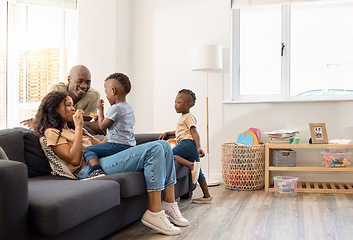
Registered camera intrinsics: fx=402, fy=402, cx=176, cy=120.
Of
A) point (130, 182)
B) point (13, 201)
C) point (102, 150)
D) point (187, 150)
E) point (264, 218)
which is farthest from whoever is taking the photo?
point (187, 150)

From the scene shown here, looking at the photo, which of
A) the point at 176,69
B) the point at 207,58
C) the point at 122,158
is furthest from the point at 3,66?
the point at 122,158

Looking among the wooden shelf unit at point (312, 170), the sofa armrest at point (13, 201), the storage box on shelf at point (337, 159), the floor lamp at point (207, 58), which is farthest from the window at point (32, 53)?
the storage box on shelf at point (337, 159)

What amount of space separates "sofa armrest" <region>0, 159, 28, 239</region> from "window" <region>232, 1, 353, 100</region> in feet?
10.4

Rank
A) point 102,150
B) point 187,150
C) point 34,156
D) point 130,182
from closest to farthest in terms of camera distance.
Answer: point 130,182, point 34,156, point 102,150, point 187,150

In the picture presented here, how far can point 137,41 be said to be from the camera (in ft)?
15.5

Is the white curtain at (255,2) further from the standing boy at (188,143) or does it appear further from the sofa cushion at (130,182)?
the sofa cushion at (130,182)

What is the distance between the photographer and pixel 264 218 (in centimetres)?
284

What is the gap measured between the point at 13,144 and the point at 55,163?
27 centimetres

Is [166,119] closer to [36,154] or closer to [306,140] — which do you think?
[306,140]

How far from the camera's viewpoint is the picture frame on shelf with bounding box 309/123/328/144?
12.9 feet

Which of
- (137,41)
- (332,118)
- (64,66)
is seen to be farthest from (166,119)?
(332,118)

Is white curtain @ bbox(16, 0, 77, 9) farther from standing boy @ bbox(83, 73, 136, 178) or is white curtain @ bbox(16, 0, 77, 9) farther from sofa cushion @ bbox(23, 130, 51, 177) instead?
sofa cushion @ bbox(23, 130, 51, 177)

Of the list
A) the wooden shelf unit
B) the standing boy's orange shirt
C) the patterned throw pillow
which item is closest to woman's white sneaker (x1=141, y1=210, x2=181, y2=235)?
the patterned throw pillow

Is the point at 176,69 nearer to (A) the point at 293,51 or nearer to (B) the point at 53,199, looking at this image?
(A) the point at 293,51
